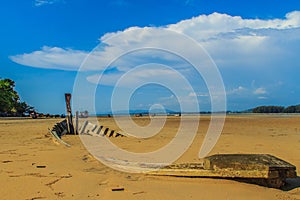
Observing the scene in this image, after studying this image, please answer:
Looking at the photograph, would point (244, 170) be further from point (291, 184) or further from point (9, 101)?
point (9, 101)

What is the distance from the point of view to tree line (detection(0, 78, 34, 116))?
48.5 metres

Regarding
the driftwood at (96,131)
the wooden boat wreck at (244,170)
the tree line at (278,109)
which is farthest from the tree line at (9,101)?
the tree line at (278,109)

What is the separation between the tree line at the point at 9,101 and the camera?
4852 cm

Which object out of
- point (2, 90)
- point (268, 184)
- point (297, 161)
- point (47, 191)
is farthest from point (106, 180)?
point (2, 90)

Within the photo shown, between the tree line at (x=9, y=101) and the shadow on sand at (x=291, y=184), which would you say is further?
the tree line at (x=9, y=101)

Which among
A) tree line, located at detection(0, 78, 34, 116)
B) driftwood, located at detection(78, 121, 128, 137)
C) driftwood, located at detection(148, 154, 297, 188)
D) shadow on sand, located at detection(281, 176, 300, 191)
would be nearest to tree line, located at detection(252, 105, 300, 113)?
tree line, located at detection(0, 78, 34, 116)

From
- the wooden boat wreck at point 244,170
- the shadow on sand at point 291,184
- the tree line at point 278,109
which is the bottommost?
the shadow on sand at point 291,184

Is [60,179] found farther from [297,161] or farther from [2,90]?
[2,90]

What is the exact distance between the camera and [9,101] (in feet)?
165

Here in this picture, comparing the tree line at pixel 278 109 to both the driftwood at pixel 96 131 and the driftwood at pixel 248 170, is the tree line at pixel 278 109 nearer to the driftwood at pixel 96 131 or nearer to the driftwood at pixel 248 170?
the driftwood at pixel 96 131

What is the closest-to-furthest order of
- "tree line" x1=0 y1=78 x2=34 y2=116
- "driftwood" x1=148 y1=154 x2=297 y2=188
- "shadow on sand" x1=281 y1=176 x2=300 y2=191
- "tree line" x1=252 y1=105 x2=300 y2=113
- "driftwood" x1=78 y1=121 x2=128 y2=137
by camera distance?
"driftwood" x1=148 y1=154 x2=297 y2=188
"shadow on sand" x1=281 y1=176 x2=300 y2=191
"driftwood" x1=78 y1=121 x2=128 y2=137
"tree line" x1=0 y1=78 x2=34 y2=116
"tree line" x1=252 y1=105 x2=300 y2=113

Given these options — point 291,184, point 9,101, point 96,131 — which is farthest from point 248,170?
point 9,101

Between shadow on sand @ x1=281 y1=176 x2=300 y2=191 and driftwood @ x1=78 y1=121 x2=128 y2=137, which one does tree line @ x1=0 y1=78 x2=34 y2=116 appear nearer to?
driftwood @ x1=78 y1=121 x2=128 y2=137

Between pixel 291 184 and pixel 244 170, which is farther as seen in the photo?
pixel 291 184
